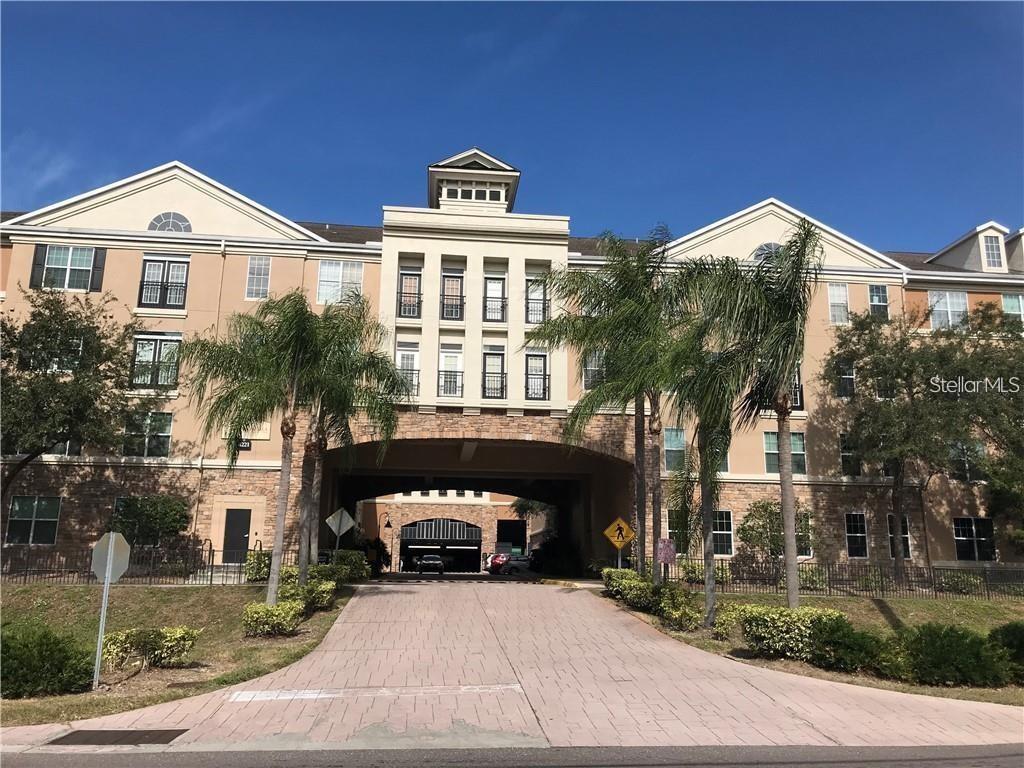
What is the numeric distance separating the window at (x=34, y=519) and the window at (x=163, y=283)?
7968mm

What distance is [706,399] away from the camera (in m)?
14.5

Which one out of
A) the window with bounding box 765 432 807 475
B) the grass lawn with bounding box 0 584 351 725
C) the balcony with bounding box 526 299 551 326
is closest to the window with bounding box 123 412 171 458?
the grass lawn with bounding box 0 584 351 725

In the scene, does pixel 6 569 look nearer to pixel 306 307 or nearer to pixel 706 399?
pixel 306 307

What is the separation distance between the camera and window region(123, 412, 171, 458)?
2610cm

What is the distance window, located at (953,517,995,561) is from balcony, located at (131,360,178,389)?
29.3 m

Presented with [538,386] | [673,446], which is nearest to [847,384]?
[673,446]

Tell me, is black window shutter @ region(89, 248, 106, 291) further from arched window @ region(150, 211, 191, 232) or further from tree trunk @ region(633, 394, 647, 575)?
tree trunk @ region(633, 394, 647, 575)

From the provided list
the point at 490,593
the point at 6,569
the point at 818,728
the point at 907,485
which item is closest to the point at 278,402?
the point at 490,593

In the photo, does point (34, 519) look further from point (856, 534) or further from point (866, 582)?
point (856, 534)

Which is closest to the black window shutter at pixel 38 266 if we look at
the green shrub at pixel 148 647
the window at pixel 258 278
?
the window at pixel 258 278

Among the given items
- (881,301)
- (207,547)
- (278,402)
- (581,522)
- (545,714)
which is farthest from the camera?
(581,522)

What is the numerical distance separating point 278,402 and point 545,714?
9.66 metres

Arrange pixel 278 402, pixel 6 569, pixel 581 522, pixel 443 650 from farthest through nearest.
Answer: pixel 581 522 < pixel 6 569 < pixel 278 402 < pixel 443 650

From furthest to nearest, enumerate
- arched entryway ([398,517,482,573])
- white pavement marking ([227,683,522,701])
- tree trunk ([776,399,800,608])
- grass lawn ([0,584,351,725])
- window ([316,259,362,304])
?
arched entryway ([398,517,482,573]) < window ([316,259,362,304]) < tree trunk ([776,399,800,608]) < white pavement marking ([227,683,522,701]) < grass lawn ([0,584,351,725])
